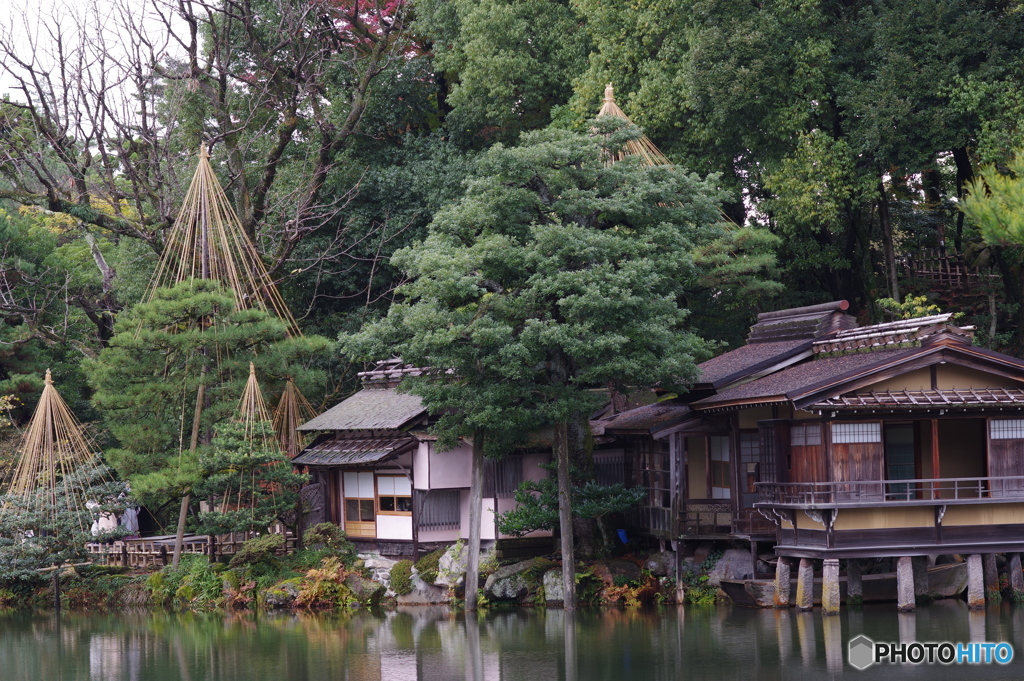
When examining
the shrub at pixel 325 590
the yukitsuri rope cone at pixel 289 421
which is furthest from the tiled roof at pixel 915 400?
the yukitsuri rope cone at pixel 289 421

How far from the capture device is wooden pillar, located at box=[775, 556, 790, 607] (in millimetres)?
23781

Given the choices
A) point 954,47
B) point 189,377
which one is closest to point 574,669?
point 189,377

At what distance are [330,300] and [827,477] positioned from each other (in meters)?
21.5

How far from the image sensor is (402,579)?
28.4 metres

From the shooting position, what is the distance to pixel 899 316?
32.0 m

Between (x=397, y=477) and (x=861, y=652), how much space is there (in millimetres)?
15277

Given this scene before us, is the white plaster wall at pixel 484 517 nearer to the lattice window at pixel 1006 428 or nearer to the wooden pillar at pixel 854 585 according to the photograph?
the wooden pillar at pixel 854 585

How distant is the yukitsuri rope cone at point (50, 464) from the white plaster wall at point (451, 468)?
8.94 m

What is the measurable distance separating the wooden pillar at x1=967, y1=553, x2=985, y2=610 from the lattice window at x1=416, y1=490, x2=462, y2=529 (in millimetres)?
12690

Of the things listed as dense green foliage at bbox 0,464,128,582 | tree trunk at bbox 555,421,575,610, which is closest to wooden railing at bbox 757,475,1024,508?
tree trunk at bbox 555,421,575,610

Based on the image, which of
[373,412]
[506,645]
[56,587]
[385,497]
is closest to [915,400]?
[506,645]

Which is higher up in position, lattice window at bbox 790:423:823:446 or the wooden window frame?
lattice window at bbox 790:423:823:446

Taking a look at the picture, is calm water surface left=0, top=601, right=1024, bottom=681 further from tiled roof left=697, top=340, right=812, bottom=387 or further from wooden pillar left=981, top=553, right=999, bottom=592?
tiled roof left=697, top=340, right=812, bottom=387

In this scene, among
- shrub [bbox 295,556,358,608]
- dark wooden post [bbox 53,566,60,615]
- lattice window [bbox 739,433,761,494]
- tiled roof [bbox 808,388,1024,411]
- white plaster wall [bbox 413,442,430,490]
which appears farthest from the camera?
dark wooden post [bbox 53,566,60,615]
